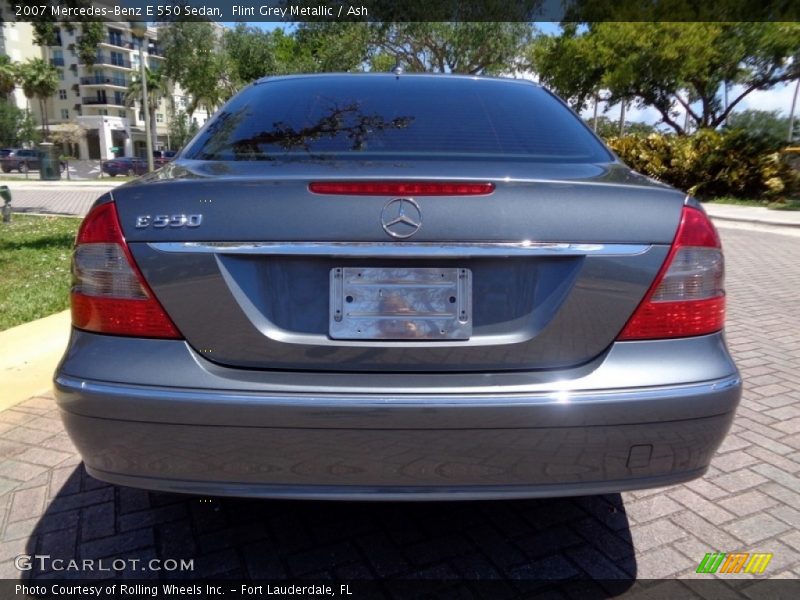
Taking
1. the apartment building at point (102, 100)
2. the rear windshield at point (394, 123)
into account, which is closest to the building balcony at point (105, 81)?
the apartment building at point (102, 100)

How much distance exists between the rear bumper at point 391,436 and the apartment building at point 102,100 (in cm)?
7528

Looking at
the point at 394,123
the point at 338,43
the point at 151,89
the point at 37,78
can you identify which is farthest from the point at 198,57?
the point at 394,123

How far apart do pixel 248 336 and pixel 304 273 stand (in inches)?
9.1

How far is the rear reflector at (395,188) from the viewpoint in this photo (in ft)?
5.60

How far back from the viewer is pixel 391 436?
1.67 metres

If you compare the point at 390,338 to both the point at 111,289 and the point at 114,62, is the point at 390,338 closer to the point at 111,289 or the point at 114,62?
the point at 111,289

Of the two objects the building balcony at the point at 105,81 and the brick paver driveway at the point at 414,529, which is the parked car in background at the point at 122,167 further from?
the building balcony at the point at 105,81

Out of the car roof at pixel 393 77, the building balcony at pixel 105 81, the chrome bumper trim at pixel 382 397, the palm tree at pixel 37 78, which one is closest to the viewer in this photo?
the chrome bumper trim at pixel 382 397

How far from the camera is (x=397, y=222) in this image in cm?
168

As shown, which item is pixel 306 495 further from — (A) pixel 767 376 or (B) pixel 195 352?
(A) pixel 767 376

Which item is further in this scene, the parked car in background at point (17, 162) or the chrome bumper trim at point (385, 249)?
the parked car in background at point (17, 162)

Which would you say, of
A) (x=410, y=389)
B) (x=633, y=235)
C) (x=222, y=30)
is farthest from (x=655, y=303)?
(x=222, y=30)

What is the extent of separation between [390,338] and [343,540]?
0.98 metres

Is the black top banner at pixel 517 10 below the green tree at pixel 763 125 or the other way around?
the other way around
